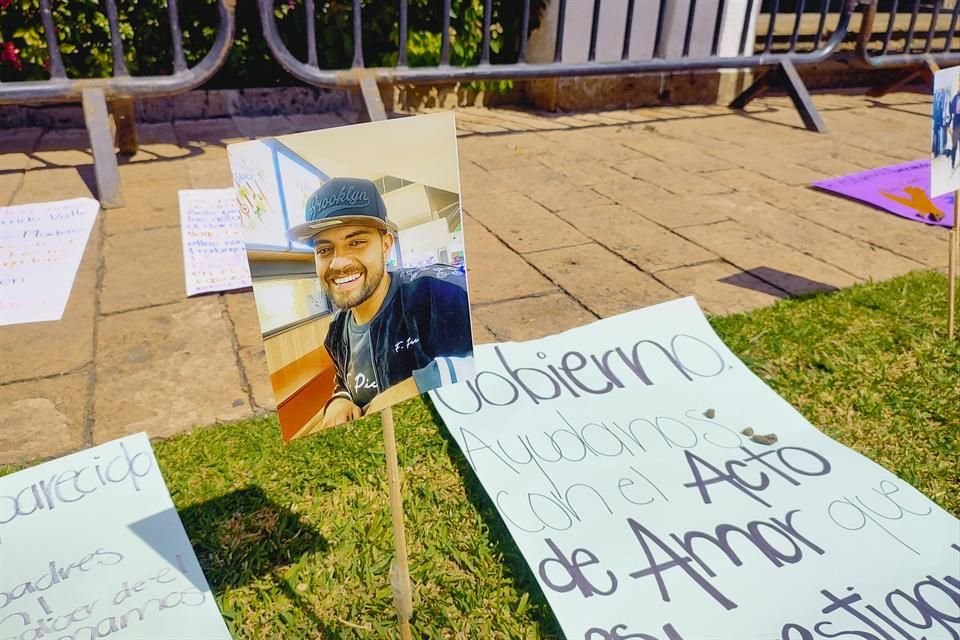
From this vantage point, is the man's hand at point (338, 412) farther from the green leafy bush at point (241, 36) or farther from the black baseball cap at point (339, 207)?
the green leafy bush at point (241, 36)

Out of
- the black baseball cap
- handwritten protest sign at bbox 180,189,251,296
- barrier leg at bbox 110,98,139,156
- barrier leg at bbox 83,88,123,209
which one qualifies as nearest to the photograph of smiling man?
the black baseball cap

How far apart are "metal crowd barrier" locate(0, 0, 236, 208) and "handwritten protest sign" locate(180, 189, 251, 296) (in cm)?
28

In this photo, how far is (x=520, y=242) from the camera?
257 centimetres

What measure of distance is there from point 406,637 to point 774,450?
83 centimetres

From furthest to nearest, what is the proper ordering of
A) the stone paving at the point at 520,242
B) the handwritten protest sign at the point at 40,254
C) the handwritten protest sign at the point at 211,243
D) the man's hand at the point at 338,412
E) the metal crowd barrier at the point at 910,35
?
Result: the metal crowd barrier at the point at 910,35 < the handwritten protest sign at the point at 211,243 < the handwritten protest sign at the point at 40,254 < the stone paving at the point at 520,242 < the man's hand at the point at 338,412

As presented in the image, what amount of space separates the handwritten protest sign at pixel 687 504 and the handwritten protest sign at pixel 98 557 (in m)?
0.54

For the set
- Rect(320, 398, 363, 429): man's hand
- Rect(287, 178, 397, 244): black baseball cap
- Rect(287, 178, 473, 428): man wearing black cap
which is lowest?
Rect(320, 398, 363, 429): man's hand

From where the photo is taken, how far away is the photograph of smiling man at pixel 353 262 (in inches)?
34.2

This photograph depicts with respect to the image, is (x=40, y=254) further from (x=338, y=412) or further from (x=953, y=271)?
(x=953, y=271)

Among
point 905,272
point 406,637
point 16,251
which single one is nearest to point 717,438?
point 406,637

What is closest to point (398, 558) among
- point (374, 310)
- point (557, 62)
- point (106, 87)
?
point (374, 310)

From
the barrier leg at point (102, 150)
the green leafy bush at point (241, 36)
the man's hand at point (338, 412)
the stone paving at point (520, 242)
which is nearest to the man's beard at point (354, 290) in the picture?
the man's hand at point (338, 412)

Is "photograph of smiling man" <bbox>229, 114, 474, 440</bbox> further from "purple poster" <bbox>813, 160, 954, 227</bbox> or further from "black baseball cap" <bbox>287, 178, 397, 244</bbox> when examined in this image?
"purple poster" <bbox>813, 160, 954, 227</bbox>

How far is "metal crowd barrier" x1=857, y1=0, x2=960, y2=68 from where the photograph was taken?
439 centimetres
